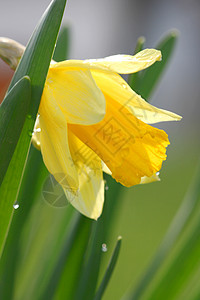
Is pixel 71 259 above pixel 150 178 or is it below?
below

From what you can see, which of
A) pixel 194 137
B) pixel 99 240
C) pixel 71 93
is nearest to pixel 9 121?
pixel 71 93

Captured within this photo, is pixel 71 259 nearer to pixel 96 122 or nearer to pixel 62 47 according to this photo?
pixel 96 122

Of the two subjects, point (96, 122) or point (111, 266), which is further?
point (111, 266)

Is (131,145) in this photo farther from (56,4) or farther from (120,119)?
(56,4)

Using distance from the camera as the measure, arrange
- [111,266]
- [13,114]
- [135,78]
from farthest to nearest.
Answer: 1. [135,78]
2. [111,266]
3. [13,114]

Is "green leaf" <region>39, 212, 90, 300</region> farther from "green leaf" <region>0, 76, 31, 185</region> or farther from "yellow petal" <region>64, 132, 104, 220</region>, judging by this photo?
"green leaf" <region>0, 76, 31, 185</region>

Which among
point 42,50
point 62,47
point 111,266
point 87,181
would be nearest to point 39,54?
point 42,50

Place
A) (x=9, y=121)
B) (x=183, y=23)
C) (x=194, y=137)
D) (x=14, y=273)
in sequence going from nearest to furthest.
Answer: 1. (x=9, y=121)
2. (x=14, y=273)
3. (x=194, y=137)
4. (x=183, y=23)
